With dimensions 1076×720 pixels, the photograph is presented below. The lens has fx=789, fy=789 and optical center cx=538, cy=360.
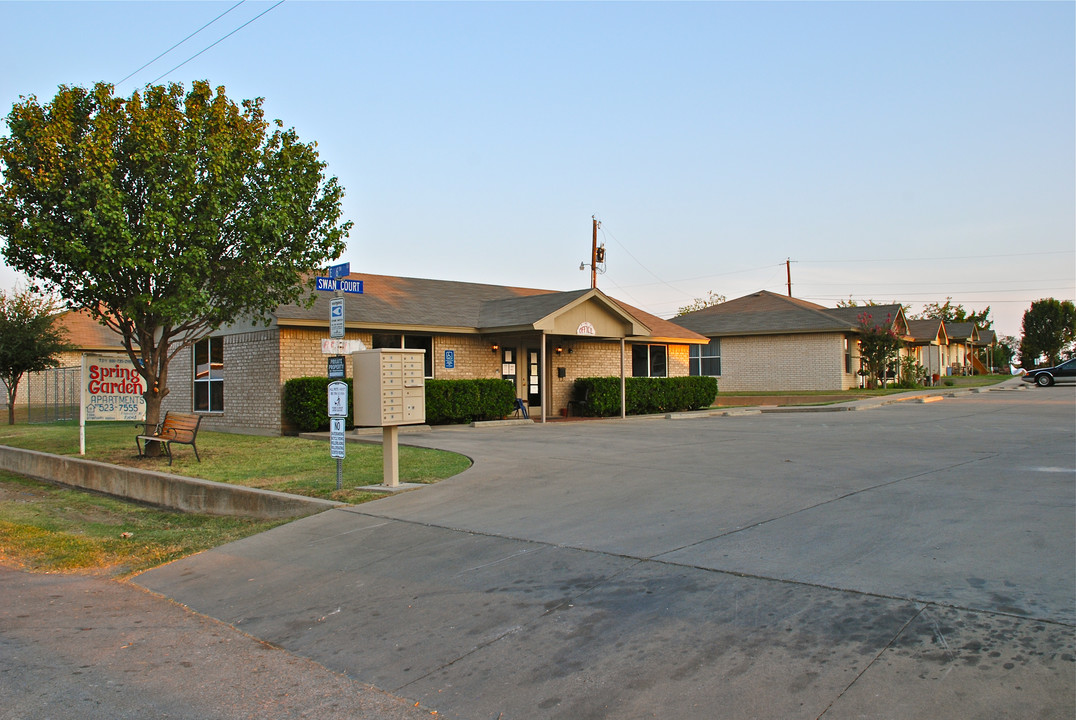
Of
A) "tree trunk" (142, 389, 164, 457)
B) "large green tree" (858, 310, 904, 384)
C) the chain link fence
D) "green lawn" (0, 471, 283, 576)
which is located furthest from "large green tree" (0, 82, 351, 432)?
"large green tree" (858, 310, 904, 384)

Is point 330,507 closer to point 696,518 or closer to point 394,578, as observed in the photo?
point 394,578

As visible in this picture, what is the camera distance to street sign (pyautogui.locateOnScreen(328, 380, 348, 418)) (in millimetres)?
9750

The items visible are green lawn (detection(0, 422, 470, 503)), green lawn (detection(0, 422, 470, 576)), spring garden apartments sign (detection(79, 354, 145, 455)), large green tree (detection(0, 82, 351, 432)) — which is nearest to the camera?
green lawn (detection(0, 422, 470, 576))

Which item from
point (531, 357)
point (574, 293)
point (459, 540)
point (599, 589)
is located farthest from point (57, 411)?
point (599, 589)

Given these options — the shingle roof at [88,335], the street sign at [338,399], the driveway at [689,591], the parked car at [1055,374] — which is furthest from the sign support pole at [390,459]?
the parked car at [1055,374]

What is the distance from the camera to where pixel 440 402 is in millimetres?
20484

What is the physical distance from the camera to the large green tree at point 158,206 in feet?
41.8

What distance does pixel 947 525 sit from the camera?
280 inches

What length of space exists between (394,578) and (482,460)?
6048 mm

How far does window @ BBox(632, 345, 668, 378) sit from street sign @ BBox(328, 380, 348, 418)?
18657 mm

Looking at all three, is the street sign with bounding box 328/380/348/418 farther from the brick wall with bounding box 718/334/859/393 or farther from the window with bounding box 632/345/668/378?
the brick wall with bounding box 718/334/859/393

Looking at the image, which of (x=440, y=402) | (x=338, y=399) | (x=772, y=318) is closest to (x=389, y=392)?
(x=338, y=399)

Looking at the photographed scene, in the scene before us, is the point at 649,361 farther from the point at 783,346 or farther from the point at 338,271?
the point at 338,271

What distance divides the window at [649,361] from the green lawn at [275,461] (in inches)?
541
